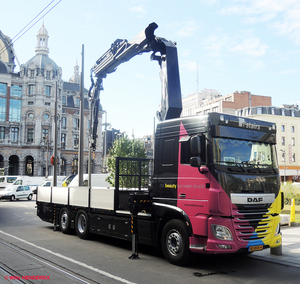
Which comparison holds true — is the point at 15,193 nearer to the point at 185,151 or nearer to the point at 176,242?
the point at 176,242

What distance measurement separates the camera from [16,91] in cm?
6938

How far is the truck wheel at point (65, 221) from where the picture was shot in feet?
40.3

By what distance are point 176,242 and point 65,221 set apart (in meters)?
5.89

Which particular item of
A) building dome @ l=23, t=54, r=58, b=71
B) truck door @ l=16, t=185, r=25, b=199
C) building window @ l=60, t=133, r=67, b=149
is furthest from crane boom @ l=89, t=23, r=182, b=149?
building window @ l=60, t=133, r=67, b=149

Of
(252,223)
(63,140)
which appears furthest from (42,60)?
(252,223)

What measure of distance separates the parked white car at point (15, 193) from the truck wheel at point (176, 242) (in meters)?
29.0

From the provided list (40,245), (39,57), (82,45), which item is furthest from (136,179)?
(39,57)

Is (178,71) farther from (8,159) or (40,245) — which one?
(8,159)

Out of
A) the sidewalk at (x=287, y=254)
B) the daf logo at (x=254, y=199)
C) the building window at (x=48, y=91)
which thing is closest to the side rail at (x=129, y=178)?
the daf logo at (x=254, y=199)

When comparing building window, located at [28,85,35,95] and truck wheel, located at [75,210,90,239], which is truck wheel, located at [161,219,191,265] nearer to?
truck wheel, located at [75,210,90,239]

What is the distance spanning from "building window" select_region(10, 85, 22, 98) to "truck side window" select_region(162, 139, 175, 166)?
6623 centimetres

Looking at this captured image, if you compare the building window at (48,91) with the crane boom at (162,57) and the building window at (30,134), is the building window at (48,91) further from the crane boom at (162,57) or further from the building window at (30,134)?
the crane boom at (162,57)

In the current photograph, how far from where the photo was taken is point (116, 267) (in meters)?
7.62

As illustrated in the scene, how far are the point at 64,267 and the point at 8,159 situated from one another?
6459 centimetres
